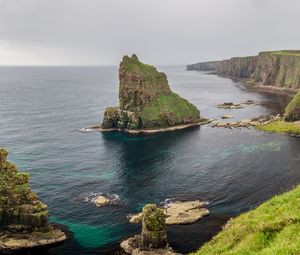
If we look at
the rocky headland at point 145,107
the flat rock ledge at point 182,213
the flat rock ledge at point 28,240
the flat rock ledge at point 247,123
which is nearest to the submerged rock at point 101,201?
the flat rock ledge at point 182,213

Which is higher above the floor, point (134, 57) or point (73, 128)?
point (134, 57)

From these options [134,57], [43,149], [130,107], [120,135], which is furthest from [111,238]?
[134,57]

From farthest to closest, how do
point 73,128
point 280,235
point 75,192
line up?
1. point 73,128
2. point 75,192
3. point 280,235

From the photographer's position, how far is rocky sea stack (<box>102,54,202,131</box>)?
579 feet

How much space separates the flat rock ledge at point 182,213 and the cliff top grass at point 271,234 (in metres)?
40.4

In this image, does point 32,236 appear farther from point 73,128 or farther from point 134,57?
point 134,57

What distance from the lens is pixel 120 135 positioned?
168750 millimetres

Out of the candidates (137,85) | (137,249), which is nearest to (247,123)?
(137,85)

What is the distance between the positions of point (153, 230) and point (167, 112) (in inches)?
4453

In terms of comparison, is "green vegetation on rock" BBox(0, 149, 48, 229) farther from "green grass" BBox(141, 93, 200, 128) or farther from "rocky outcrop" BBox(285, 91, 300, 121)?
"rocky outcrop" BBox(285, 91, 300, 121)

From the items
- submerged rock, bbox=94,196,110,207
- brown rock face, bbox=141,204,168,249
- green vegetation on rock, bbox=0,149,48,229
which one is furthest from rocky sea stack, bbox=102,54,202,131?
brown rock face, bbox=141,204,168,249

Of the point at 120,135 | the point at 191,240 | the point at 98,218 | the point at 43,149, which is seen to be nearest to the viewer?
the point at 191,240

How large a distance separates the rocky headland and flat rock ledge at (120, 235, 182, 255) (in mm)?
101458

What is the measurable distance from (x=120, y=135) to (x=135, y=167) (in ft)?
161
